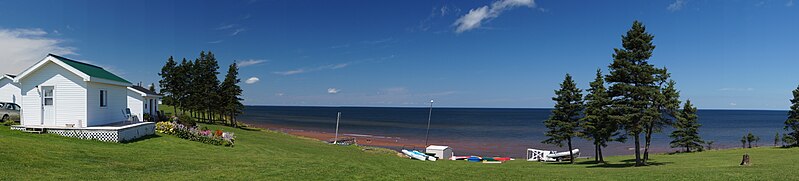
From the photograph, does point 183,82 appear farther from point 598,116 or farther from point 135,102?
point 598,116

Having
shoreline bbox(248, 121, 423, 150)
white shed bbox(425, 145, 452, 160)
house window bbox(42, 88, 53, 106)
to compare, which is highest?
house window bbox(42, 88, 53, 106)

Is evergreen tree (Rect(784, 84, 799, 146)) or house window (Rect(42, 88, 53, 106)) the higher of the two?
house window (Rect(42, 88, 53, 106))

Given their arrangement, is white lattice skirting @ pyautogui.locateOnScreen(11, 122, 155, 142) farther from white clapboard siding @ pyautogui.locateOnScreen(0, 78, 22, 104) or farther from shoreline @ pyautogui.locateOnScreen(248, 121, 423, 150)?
shoreline @ pyautogui.locateOnScreen(248, 121, 423, 150)

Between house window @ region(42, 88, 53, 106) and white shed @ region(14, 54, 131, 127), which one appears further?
house window @ region(42, 88, 53, 106)

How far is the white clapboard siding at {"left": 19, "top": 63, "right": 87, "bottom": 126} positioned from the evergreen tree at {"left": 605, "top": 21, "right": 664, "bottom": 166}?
25.5 meters

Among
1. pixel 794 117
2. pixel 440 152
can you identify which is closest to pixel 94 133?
pixel 440 152

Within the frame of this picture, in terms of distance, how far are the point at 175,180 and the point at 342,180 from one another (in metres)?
4.43

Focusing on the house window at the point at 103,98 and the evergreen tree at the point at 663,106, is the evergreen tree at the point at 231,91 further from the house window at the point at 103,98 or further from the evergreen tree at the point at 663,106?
the evergreen tree at the point at 663,106

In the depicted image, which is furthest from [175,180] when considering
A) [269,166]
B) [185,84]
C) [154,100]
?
[185,84]

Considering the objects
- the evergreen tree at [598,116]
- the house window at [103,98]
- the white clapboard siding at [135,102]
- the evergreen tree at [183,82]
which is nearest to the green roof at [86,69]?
the house window at [103,98]

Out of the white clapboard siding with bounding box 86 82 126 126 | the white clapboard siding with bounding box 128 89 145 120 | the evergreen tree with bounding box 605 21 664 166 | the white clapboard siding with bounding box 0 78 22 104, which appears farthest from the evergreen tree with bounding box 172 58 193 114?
the evergreen tree with bounding box 605 21 664 166

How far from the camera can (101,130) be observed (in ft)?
61.6

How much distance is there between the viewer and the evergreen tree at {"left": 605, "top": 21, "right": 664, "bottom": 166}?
21141mm

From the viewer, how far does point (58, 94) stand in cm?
2023
